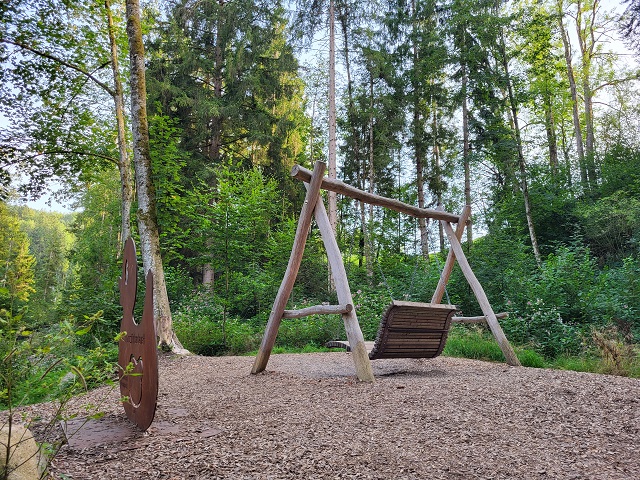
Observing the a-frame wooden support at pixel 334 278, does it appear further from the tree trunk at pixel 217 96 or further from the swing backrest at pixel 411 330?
the tree trunk at pixel 217 96

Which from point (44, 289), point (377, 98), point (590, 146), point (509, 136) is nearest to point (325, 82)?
point (377, 98)

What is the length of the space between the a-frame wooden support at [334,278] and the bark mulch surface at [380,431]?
29cm

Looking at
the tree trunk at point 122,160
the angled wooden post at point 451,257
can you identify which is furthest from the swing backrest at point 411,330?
the tree trunk at point 122,160

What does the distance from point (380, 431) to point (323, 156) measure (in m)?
21.9

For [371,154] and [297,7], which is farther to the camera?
[371,154]

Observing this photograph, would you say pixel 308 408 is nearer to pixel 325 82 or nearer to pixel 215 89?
pixel 215 89

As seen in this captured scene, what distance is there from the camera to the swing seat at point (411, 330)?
16.4 ft

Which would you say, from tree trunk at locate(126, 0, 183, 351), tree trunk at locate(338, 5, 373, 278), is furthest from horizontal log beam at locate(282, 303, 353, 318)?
tree trunk at locate(338, 5, 373, 278)

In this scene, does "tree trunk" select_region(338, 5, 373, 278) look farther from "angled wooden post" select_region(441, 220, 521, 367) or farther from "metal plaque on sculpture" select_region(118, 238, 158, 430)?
"metal plaque on sculpture" select_region(118, 238, 158, 430)

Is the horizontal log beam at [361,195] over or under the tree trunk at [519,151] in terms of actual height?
under

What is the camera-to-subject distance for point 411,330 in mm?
5215

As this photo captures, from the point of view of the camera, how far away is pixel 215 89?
16.3 metres

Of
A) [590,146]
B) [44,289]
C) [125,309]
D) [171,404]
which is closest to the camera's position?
[125,309]

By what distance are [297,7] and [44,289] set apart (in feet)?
78.3
